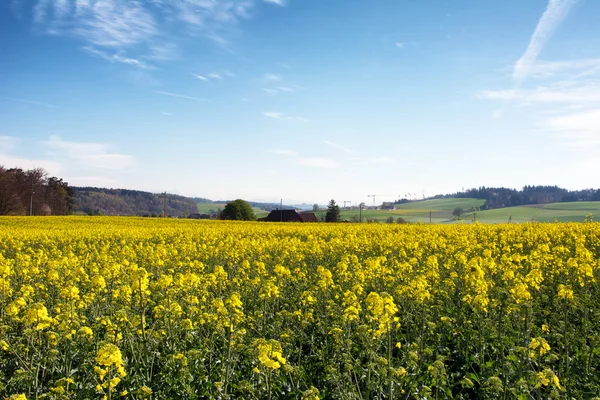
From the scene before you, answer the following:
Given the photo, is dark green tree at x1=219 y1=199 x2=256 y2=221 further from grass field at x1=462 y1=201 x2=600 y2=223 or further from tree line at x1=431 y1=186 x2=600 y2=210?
tree line at x1=431 y1=186 x2=600 y2=210

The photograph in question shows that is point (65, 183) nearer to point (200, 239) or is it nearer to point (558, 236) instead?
point (200, 239)

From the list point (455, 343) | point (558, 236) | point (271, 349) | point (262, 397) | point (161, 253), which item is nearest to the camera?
point (271, 349)

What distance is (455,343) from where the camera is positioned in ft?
21.2

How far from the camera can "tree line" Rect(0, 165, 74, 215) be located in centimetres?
6831

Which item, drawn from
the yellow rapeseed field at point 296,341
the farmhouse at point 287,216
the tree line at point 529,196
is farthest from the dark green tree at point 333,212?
the tree line at point 529,196

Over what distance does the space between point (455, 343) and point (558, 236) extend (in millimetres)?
15470

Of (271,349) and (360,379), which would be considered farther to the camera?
(360,379)

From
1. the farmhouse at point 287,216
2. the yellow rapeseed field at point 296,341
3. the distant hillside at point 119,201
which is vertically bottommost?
the yellow rapeseed field at point 296,341

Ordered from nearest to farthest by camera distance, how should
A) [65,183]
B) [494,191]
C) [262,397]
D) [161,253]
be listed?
[262,397]
[161,253]
[65,183]
[494,191]

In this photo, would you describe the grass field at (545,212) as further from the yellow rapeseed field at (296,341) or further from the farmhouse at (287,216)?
the yellow rapeseed field at (296,341)

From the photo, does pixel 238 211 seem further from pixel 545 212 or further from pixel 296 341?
pixel 545 212

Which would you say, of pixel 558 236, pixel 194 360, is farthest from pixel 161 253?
pixel 558 236

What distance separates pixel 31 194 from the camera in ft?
236

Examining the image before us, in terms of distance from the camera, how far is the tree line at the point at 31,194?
68.3 m
